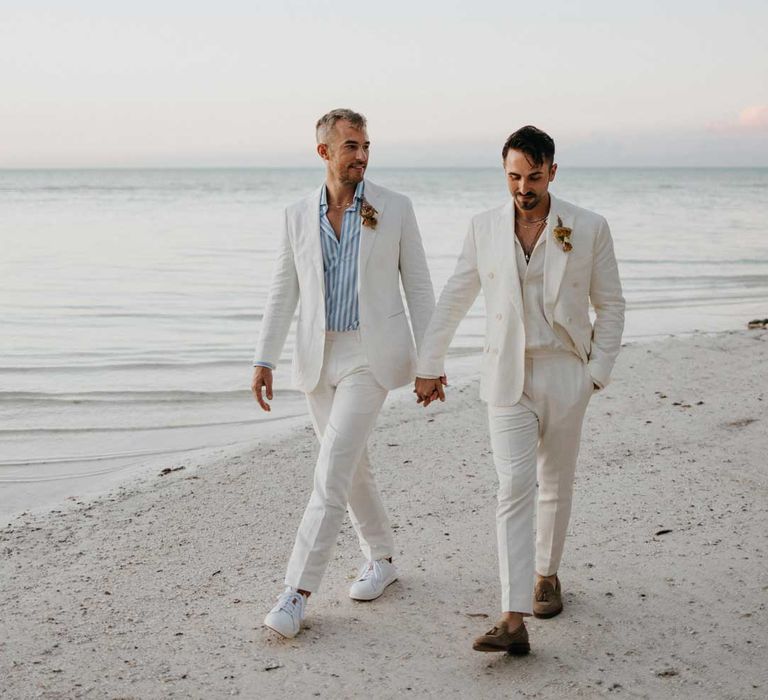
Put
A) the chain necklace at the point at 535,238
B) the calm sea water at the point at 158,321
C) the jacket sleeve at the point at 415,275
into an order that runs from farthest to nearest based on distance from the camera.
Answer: the calm sea water at the point at 158,321 < the jacket sleeve at the point at 415,275 < the chain necklace at the point at 535,238

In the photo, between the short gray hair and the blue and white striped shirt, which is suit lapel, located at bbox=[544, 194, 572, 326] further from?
the short gray hair

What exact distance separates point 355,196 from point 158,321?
9779 millimetres

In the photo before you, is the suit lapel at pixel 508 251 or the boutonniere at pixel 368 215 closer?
the suit lapel at pixel 508 251

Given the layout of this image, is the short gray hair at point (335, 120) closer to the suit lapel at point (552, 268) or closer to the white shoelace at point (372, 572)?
the suit lapel at point (552, 268)

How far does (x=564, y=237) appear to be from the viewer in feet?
12.9

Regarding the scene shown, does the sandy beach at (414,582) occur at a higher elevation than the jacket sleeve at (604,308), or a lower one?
lower

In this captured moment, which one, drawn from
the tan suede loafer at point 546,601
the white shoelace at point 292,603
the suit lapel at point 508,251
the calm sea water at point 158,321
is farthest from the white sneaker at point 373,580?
the calm sea water at point 158,321

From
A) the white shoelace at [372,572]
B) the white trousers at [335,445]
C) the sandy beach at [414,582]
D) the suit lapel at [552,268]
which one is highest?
the suit lapel at [552,268]

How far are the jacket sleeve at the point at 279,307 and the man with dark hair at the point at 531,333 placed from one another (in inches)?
33.8

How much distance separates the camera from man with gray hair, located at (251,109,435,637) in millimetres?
4211

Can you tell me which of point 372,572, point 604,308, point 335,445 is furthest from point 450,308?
point 372,572

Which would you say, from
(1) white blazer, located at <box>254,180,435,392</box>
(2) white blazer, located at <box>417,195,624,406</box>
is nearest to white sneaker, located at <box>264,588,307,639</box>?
(1) white blazer, located at <box>254,180,435,392</box>

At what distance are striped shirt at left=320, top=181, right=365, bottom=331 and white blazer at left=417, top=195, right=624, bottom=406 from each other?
48 cm

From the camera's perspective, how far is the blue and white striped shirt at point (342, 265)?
4.39m
